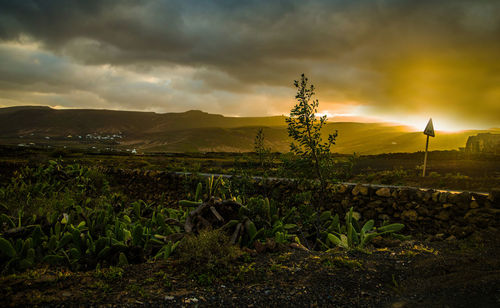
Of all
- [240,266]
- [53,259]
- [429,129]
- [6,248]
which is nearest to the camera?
[240,266]

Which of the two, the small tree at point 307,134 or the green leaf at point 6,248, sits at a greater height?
the small tree at point 307,134

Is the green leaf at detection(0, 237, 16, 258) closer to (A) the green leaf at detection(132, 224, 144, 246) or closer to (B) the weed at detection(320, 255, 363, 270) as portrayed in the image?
(A) the green leaf at detection(132, 224, 144, 246)

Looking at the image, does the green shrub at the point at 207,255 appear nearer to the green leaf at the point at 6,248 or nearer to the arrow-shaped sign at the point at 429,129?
the green leaf at the point at 6,248

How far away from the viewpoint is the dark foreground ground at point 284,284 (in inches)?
173

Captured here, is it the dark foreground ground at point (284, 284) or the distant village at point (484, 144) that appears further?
the distant village at point (484, 144)

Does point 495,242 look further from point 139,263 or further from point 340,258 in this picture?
point 139,263

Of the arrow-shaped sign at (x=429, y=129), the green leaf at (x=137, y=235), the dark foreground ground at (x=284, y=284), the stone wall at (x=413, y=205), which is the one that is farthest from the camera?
the arrow-shaped sign at (x=429, y=129)

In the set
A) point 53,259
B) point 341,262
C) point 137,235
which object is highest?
point 341,262

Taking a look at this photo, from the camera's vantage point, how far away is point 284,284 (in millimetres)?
5031

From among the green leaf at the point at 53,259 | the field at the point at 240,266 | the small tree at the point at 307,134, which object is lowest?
the green leaf at the point at 53,259

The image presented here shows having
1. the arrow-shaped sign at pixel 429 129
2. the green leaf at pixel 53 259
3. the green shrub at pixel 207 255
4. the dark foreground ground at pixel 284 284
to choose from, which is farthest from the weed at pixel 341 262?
the arrow-shaped sign at pixel 429 129

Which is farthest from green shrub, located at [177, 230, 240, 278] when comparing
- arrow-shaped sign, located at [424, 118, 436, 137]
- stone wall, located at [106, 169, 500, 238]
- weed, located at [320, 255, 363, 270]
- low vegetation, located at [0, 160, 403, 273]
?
arrow-shaped sign, located at [424, 118, 436, 137]

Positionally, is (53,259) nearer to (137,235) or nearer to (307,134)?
(137,235)

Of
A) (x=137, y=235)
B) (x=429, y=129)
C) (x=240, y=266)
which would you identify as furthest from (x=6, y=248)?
(x=429, y=129)
